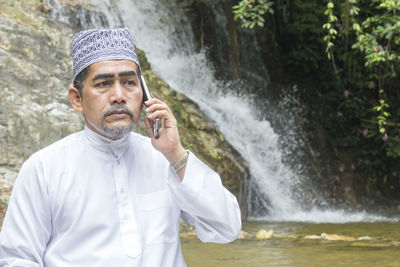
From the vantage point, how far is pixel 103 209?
7.00 ft

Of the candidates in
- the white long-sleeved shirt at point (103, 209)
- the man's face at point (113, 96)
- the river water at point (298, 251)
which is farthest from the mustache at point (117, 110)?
the river water at point (298, 251)

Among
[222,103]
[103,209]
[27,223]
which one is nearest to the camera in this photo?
[27,223]

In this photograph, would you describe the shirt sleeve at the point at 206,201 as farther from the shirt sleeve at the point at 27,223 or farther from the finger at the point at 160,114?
the shirt sleeve at the point at 27,223

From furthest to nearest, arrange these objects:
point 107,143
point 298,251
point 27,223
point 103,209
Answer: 1. point 298,251
2. point 107,143
3. point 103,209
4. point 27,223

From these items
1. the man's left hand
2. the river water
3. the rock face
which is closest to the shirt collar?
the man's left hand

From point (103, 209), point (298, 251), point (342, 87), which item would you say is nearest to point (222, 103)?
point (342, 87)

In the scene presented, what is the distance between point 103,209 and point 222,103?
8855 millimetres

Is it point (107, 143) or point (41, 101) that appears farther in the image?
point (41, 101)

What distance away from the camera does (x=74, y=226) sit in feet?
6.80

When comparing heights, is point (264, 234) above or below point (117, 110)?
below

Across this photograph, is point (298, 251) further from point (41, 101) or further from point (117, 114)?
point (117, 114)

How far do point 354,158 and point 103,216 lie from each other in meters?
10.1

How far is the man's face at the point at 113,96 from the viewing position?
218 centimetres

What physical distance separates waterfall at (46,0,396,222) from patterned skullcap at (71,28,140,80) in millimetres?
6684
